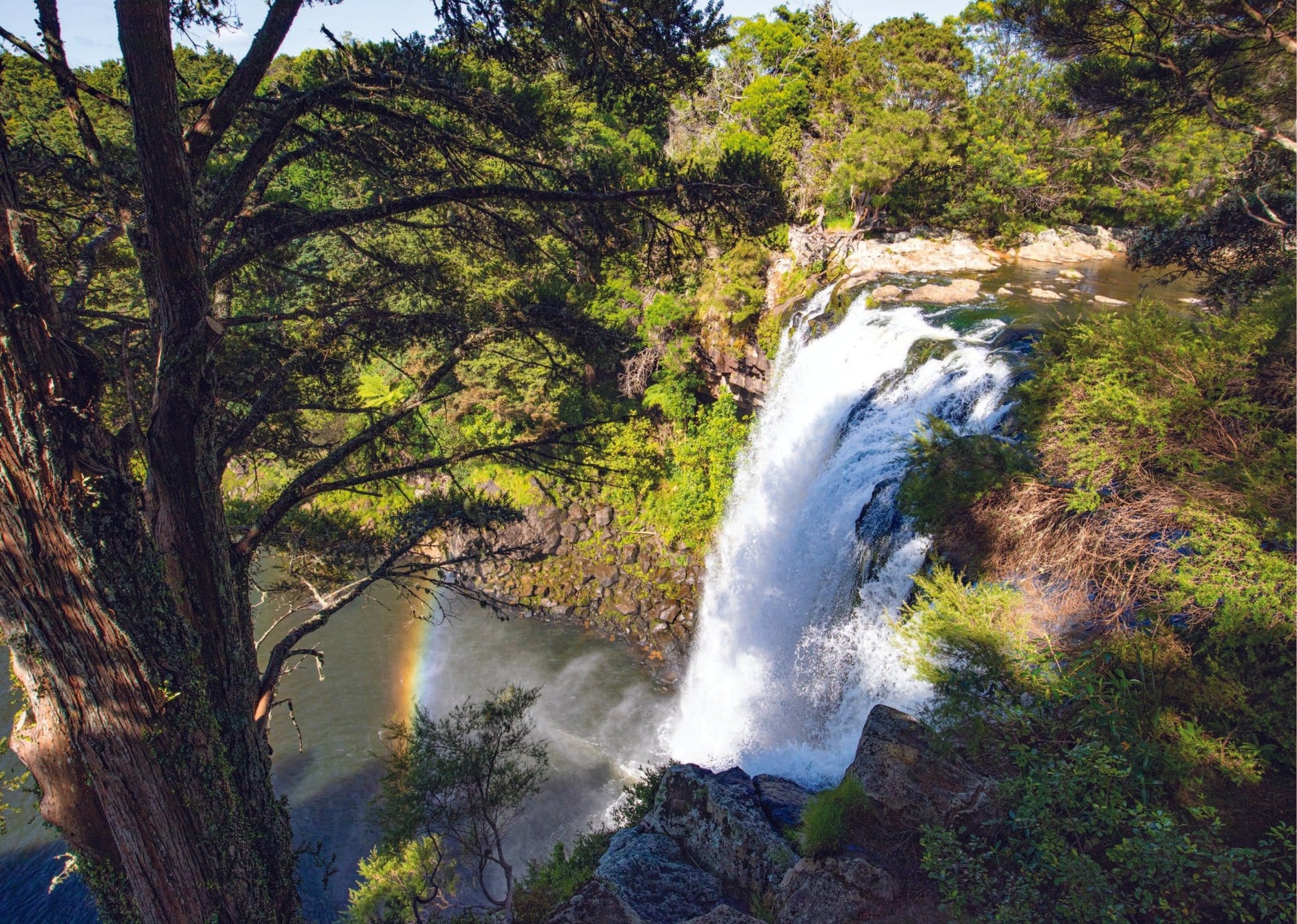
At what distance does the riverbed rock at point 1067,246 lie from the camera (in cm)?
1820

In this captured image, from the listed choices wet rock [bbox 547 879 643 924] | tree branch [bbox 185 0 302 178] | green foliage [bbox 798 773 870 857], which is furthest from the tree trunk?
green foliage [bbox 798 773 870 857]

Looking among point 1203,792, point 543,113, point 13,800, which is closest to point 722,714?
point 1203,792

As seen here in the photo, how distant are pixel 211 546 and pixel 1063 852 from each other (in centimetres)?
522

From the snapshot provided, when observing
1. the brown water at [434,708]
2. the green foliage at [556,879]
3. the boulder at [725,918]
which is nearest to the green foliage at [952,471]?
the brown water at [434,708]

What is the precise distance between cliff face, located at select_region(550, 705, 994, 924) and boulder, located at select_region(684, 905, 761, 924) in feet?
0.04

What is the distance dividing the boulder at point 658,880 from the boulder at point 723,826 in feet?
0.54

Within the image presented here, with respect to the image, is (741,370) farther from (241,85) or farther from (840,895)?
(241,85)

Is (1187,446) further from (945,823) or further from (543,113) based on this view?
(543,113)

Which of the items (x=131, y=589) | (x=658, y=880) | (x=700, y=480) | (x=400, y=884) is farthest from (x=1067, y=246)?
(x=131, y=589)

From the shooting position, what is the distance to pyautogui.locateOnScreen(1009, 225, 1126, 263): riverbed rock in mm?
18203

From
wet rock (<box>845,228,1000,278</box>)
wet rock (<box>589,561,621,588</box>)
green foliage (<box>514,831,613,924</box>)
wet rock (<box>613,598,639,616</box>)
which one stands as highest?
wet rock (<box>845,228,1000,278</box>)

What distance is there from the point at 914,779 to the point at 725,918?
2.39 metres

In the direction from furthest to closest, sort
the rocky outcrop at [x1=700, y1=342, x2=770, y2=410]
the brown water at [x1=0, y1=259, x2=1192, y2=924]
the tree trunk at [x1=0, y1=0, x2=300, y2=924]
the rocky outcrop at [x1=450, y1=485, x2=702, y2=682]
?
the rocky outcrop at [x1=700, y1=342, x2=770, y2=410] → the rocky outcrop at [x1=450, y1=485, x2=702, y2=682] → the brown water at [x1=0, y1=259, x2=1192, y2=924] → the tree trunk at [x1=0, y1=0, x2=300, y2=924]

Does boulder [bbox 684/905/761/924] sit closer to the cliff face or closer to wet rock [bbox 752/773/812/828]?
the cliff face
